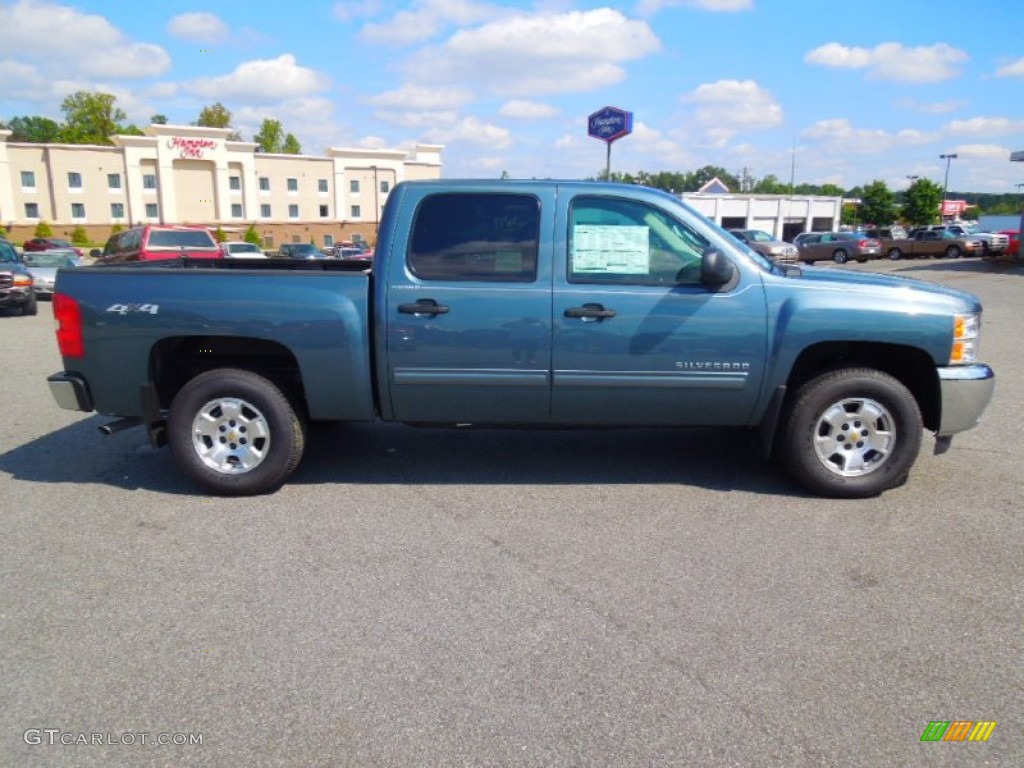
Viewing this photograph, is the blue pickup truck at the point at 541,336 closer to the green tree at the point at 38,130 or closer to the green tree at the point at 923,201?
the green tree at the point at 923,201

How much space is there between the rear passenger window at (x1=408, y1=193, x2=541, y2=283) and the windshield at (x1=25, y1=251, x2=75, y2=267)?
18.8 meters

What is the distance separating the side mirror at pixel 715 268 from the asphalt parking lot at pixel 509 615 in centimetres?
137

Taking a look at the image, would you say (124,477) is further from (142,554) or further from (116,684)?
(116,684)

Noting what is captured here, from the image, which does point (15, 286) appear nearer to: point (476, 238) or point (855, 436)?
point (476, 238)

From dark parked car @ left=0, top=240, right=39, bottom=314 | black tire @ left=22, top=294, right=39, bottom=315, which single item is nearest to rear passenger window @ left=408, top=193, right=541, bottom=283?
dark parked car @ left=0, top=240, right=39, bottom=314

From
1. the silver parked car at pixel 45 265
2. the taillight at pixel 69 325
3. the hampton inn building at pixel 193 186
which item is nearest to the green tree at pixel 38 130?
the hampton inn building at pixel 193 186

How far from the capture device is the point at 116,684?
2854 mm

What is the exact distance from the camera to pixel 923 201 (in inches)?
2997

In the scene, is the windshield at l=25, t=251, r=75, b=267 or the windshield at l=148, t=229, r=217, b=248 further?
the windshield at l=25, t=251, r=75, b=267

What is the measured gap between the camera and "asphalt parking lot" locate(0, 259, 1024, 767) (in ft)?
8.46

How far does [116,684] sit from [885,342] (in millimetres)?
4381

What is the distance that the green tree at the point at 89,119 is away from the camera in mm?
97562

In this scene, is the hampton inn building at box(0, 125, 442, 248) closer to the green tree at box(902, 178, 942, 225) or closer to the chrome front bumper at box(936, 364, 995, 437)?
Result: the green tree at box(902, 178, 942, 225)

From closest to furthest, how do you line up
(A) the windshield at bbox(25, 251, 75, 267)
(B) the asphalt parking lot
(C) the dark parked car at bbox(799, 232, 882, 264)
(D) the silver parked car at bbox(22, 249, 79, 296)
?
(B) the asphalt parking lot → (D) the silver parked car at bbox(22, 249, 79, 296) → (A) the windshield at bbox(25, 251, 75, 267) → (C) the dark parked car at bbox(799, 232, 882, 264)
